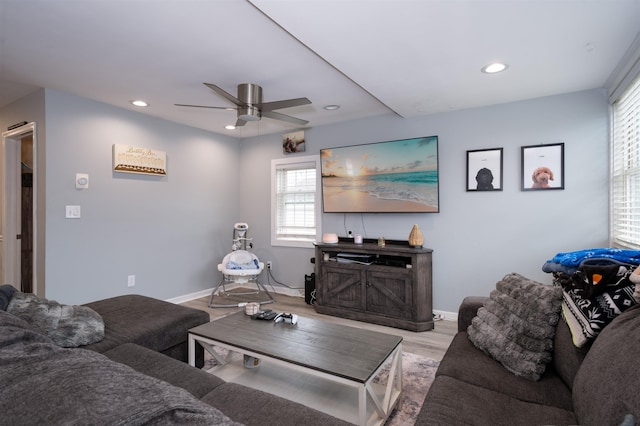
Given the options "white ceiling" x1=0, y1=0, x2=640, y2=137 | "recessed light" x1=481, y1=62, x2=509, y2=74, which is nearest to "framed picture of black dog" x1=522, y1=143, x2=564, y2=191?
"white ceiling" x1=0, y1=0, x2=640, y2=137

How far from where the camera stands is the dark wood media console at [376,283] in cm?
354

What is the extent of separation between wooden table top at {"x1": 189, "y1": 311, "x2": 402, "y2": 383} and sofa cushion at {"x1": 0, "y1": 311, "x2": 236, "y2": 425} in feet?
3.95

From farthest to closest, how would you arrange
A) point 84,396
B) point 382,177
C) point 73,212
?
point 382,177 < point 73,212 < point 84,396

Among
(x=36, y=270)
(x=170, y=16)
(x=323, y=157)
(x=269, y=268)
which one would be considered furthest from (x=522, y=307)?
(x=36, y=270)

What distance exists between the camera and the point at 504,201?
11.6 ft

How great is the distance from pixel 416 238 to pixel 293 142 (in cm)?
233

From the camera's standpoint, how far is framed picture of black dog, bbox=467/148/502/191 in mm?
3529

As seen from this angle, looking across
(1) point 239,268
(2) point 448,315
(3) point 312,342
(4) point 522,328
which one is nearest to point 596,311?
(4) point 522,328

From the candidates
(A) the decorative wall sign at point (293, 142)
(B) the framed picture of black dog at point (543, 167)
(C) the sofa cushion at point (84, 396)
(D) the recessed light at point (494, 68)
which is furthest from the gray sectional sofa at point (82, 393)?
(A) the decorative wall sign at point (293, 142)

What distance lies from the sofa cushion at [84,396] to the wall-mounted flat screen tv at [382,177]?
357cm

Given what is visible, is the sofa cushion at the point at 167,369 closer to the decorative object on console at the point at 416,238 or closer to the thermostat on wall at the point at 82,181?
the thermostat on wall at the point at 82,181

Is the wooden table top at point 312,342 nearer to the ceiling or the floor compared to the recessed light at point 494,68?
nearer to the floor

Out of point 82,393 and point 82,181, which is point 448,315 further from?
point 82,181

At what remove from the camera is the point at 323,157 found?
4.52 meters
